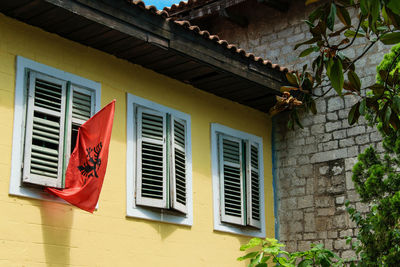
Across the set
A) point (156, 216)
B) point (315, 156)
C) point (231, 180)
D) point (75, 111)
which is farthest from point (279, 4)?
point (75, 111)

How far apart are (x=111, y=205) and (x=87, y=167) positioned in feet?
2.85

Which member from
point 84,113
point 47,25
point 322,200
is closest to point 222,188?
point 322,200

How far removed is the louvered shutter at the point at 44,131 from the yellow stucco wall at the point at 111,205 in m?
0.20

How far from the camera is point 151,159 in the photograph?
834cm

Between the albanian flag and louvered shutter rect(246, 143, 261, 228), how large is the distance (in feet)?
10.3

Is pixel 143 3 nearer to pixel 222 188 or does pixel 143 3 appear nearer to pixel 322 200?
pixel 222 188

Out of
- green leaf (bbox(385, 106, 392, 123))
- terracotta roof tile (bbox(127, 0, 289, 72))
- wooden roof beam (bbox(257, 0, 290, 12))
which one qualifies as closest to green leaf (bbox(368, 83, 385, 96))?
green leaf (bbox(385, 106, 392, 123))

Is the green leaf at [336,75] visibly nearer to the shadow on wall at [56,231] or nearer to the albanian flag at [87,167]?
the albanian flag at [87,167]

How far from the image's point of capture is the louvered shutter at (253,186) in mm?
9688

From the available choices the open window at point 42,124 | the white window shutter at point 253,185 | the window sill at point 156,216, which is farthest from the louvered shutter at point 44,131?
the white window shutter at point 253,185

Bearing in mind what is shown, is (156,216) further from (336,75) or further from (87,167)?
(336,75)

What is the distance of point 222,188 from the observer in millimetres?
9375

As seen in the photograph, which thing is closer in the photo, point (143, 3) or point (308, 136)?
point (143, 3)

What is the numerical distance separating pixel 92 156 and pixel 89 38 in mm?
1559
